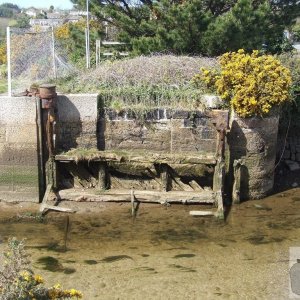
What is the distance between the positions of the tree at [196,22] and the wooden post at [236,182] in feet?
12.5

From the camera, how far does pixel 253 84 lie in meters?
10.2

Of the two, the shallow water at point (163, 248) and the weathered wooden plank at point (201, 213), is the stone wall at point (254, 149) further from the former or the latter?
the weathered wooden plank at point (201, 213)

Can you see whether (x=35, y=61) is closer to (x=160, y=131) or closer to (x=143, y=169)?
(x=160, y=131)

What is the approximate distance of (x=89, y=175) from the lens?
1123 cm

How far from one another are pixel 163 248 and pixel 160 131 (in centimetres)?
315

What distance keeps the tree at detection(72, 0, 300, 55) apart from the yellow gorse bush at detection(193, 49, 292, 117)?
226cm

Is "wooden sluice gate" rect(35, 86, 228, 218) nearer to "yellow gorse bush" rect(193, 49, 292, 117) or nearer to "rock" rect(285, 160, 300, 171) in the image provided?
"yellow gorse bush" rect(193, 49, 292, 117)

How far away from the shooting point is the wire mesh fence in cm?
1280

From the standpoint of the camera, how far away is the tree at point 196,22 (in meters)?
12.4

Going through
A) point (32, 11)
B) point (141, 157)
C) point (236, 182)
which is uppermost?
point (32, 11)

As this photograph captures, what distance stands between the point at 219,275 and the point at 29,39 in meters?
8.73

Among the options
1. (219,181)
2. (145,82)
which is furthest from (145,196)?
(145,82)

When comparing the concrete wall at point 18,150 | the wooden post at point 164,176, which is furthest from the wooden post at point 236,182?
the concrete wall at point 18,150

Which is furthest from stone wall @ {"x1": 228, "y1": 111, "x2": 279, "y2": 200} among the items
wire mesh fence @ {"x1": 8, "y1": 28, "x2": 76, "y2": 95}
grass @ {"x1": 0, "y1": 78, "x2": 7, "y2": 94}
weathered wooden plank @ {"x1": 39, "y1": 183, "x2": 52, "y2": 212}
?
grass @ {"x1": 0, "y1": 78, "x2": 7, "y2": 94}
